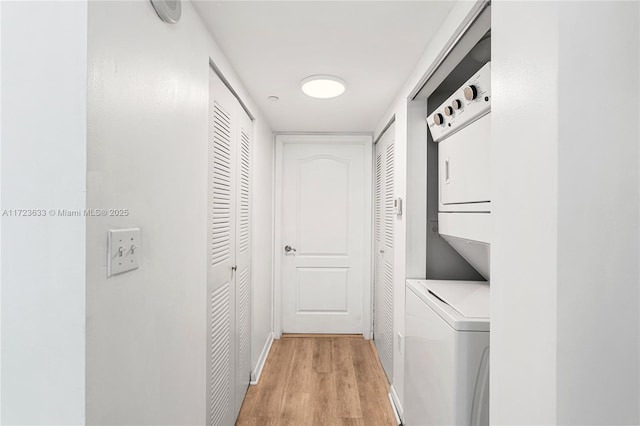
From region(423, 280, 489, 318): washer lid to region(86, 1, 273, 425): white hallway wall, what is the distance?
3.52 feet

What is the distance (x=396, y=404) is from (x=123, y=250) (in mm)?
2010

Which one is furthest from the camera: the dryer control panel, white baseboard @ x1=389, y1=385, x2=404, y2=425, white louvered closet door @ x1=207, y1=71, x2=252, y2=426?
white baseboard @ x1=389, y1=385, x2=404, y2=425

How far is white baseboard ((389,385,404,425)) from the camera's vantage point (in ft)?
6.81

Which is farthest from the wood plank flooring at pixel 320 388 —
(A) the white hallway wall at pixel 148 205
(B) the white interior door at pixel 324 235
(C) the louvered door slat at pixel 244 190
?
(C) the louvered door slat at pixel 244 190

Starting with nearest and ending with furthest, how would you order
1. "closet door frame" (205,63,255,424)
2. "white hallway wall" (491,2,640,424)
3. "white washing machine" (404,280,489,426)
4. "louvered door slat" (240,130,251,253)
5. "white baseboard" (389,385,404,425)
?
1. "white hallway wall" (491,2,640,424)
2. "white washing machine" (404,280,489,426)
3. "closet door frame" (205,63,255,424)
4. "white baseboard" (389,385,404,425)
5. "louvered door slat" (240,130,251,253)

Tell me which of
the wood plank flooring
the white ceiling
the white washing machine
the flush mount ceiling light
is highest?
the white ceiling

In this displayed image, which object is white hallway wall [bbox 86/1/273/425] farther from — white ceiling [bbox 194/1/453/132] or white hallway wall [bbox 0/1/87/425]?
white ceiling [bbox 194/1/453/132]

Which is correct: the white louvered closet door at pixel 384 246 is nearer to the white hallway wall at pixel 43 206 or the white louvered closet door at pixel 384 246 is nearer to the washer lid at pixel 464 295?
the washer lid at pixel 464 295

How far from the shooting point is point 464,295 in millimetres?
1601

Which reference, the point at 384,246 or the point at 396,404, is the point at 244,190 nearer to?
the point at 384,246

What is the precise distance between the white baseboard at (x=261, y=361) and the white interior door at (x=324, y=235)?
0.36 m

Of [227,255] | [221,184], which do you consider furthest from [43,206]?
[227,255]

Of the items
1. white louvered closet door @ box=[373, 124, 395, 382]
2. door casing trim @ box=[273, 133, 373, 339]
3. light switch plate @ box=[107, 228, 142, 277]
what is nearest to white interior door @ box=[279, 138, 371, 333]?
door casing trim @ box=[273, 133, 373, 339]

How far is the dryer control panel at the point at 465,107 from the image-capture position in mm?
1316
